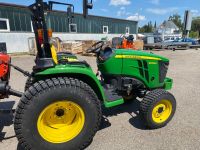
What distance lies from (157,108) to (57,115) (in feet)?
5.77

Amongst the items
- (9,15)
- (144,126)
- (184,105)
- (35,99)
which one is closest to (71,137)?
(35,99)

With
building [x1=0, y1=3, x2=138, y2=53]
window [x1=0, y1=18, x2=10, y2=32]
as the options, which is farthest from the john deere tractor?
window [x1=0, y1=18, x2=10, y2=32]

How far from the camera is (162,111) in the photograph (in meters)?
3.73

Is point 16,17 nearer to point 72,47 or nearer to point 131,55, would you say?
point 72,47

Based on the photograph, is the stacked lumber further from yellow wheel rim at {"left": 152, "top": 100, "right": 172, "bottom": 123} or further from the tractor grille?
yellow wheel rim at {"left": 152, "top": 100, "right": 172, "bottom": 123}

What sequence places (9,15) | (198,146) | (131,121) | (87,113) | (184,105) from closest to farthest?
(87,113) < (198,146) < (131,121) < (184,105) < (9,15)

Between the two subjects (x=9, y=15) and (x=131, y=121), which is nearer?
(x=131, y=121)

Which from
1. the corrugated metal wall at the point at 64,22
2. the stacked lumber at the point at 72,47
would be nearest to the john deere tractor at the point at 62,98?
the stacked lumber at the point at 72,47

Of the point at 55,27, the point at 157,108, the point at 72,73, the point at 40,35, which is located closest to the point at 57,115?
the point at 72,73

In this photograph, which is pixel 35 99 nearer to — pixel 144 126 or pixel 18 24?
pixel 144 126

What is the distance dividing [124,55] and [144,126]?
1.30 metres

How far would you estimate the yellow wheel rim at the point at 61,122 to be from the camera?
107 inches

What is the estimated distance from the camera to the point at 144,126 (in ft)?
11.9

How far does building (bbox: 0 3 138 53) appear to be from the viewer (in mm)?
17141
